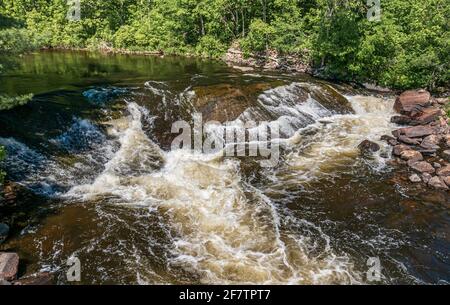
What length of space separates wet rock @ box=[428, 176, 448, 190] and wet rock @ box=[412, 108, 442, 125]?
652 cm

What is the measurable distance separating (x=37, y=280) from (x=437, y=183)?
1474 cm

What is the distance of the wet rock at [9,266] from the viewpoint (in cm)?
881

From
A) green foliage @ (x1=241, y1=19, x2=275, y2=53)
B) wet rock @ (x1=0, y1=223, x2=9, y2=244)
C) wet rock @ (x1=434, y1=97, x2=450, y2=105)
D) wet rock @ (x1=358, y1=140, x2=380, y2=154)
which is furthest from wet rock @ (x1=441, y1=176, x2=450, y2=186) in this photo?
green foliage @ (x1=241, y1=19, x2=275, y2=53)

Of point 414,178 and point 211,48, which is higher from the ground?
point 211,48

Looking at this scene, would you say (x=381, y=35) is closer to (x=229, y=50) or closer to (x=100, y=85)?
(x=229, y=50)

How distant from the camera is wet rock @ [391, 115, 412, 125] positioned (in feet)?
68.5

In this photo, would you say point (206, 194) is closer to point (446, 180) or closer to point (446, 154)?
point (446, 180)

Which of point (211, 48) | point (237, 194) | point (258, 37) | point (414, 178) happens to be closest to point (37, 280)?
point (237, 194)

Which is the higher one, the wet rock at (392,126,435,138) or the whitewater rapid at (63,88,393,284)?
the wet rock at (392,126,435,138)

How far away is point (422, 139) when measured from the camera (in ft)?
61.3

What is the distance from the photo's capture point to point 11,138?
1447 centimetres

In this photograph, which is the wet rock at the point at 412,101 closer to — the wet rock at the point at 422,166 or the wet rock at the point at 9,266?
the wet rock at the point at 422,166

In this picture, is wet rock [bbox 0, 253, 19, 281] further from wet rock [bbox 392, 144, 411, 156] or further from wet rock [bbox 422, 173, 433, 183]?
wet rock [bbox 392, 144, 411, 156]

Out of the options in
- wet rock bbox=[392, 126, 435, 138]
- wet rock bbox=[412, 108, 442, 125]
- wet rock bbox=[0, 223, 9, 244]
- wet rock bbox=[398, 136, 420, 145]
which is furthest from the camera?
wet rock bbox=[412, 108, 442, 125]
